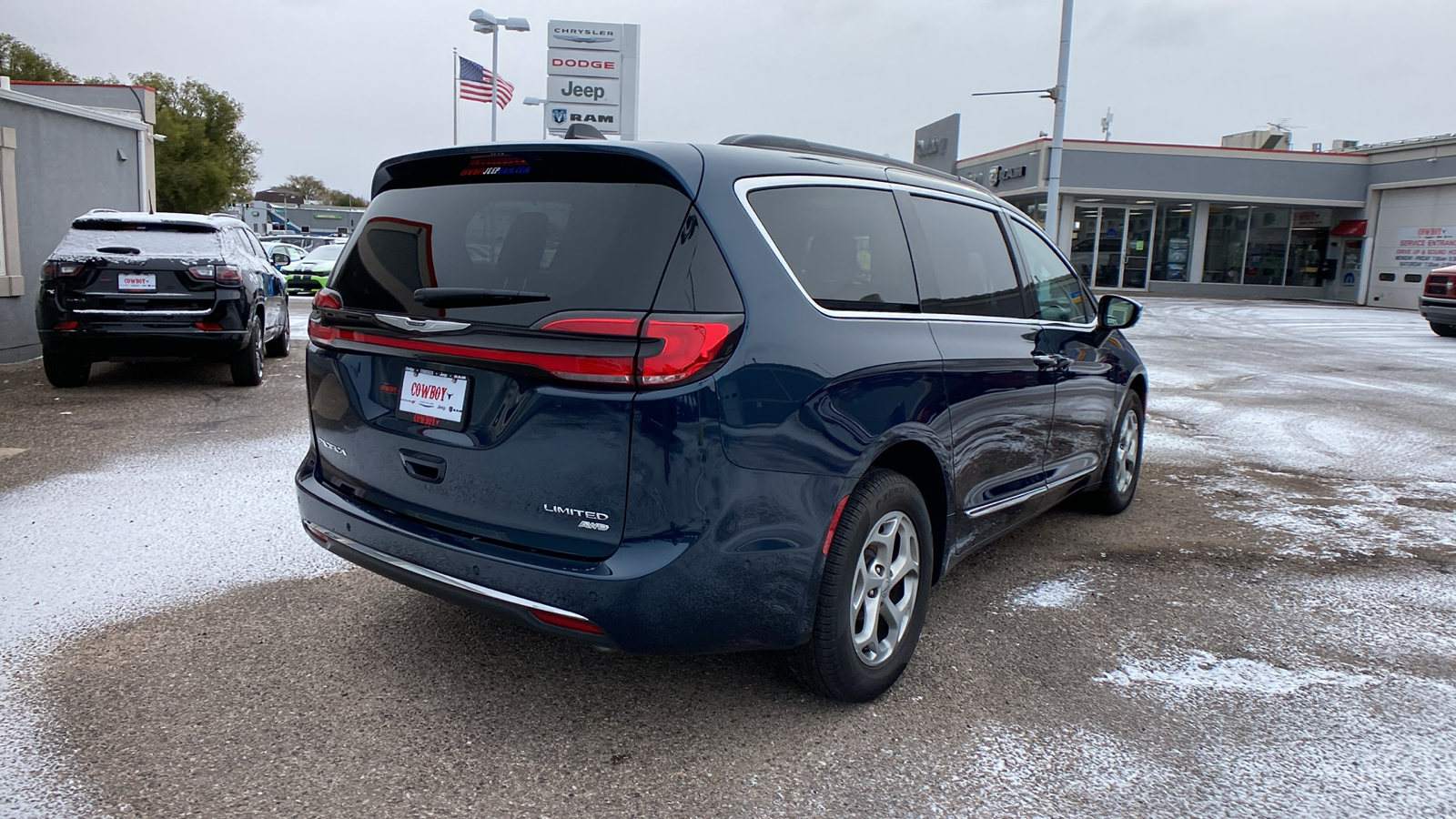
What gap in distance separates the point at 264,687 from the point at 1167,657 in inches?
125

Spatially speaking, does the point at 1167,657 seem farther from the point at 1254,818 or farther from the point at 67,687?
the point at 67,687

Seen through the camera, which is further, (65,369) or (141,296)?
(65,369)

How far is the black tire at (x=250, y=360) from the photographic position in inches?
358

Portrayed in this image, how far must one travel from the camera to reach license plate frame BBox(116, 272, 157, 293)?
328 inches

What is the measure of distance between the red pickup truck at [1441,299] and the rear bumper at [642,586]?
827 inches

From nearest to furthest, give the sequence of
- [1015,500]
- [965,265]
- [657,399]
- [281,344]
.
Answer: [657,399] < [965,265] < [1015,500] < [281,344]

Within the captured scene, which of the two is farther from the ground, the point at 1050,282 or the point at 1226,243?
the point at 1226,243

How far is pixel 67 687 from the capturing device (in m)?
3.24

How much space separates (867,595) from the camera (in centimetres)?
321

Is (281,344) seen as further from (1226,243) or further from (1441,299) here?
(1226,243)

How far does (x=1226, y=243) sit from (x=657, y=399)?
1561 inches

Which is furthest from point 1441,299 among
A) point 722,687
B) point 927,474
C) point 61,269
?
point 61,269

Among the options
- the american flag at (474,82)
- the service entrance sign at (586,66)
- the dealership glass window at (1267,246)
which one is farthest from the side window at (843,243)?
the dealership glass window at (1267,246)

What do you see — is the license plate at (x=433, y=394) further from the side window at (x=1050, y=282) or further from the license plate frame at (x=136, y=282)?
the license plate frame at (x=136, y=282)
